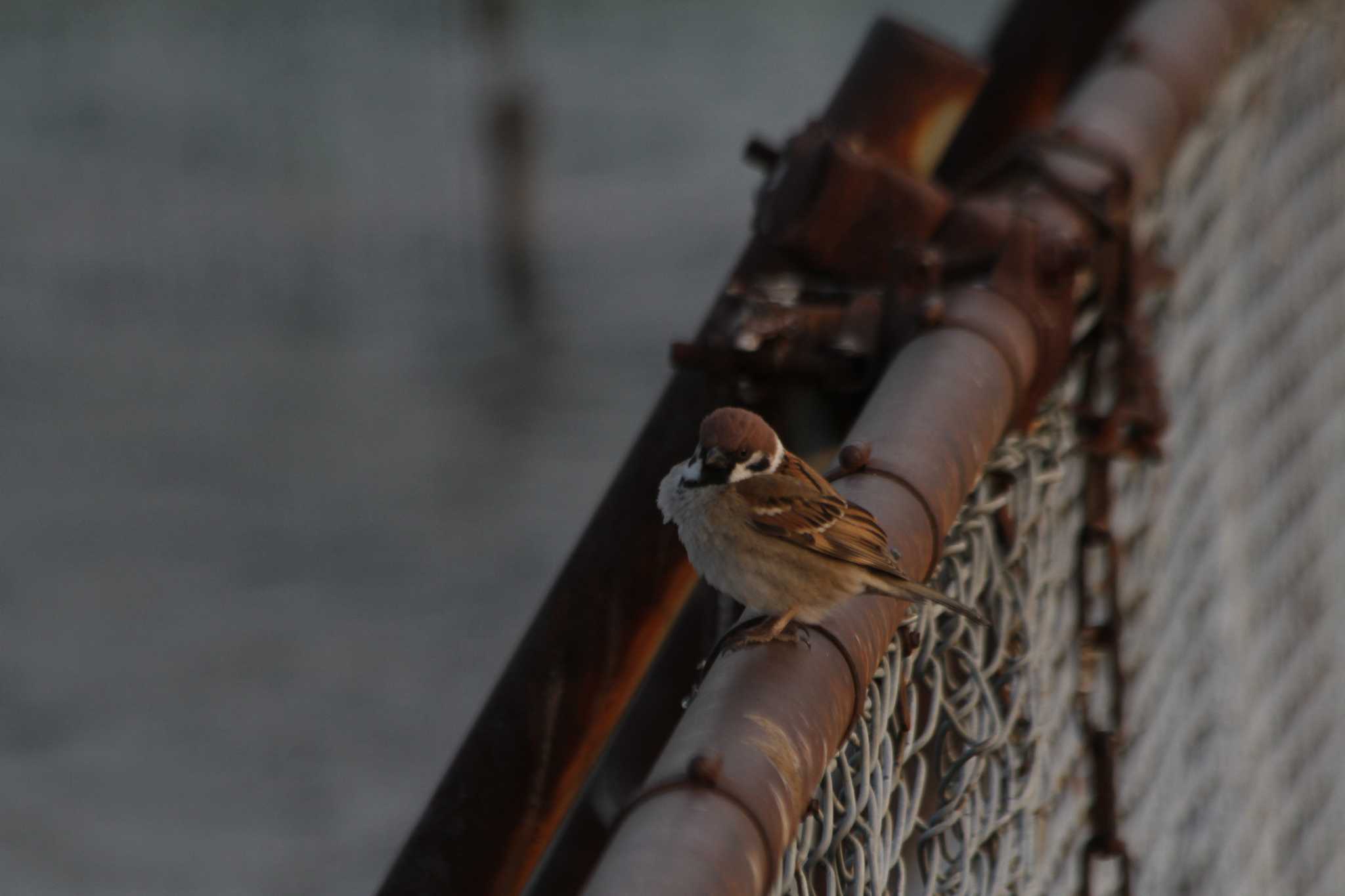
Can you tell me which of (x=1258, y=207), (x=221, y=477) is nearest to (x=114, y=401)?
(x=221, y=477)

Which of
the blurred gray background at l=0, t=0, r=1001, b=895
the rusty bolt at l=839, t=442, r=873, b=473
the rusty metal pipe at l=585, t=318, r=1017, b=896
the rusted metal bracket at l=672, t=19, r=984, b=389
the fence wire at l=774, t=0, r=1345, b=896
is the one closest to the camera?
the rusty metal pipe at l=585, t=318, r=1017, b=896

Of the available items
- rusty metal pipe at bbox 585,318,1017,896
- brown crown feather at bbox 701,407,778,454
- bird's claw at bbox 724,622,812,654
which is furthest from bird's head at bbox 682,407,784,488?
bird's claw at bbox 724,622,812,654

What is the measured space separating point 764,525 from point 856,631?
28.2 inches

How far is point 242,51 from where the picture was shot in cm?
1541

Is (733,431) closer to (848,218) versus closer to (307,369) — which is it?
(848,218)

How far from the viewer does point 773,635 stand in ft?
4.81

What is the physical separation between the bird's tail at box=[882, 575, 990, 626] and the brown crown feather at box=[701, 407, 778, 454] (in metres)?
0.25

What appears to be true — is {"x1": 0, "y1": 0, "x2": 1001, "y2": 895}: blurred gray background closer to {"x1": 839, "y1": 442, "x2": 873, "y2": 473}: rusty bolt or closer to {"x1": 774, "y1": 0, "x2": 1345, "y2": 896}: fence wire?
{"x1": 774, "y1": 0, "x2": 1345, "y2": 896}: fence wire

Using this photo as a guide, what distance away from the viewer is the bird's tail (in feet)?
5.33

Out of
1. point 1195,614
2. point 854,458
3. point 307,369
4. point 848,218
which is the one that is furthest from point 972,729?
point 307,369

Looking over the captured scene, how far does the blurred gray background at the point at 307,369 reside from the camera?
25.8 feet

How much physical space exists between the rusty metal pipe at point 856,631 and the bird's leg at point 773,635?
0.02 meters

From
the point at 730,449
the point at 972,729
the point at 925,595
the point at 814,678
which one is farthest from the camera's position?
the point at 730,449

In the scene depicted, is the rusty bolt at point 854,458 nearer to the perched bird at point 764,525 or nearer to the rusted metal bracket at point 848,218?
the perched bird at point 764,525
